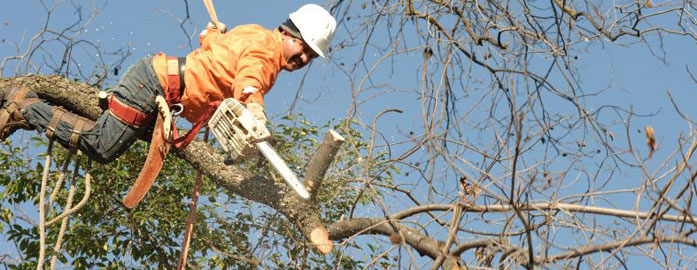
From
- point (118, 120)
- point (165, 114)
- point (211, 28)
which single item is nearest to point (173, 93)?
point (165, 114)

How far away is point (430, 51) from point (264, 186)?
1.15 m

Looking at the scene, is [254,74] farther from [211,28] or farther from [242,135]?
[211,28]

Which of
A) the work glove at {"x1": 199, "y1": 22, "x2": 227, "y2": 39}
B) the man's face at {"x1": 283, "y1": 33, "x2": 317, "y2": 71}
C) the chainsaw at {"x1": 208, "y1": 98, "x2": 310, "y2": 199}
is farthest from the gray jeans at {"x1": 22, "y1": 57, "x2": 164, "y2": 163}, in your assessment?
the man's face at {"x1": 283, "y1": 33, "x2": 317, "y2": 71}

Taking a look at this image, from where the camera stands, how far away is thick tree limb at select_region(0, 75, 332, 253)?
18.2 ft

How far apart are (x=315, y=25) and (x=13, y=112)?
5.67 feet

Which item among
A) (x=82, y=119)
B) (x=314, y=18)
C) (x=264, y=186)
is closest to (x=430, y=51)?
(x=314, y=18)

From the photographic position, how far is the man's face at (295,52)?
5.72 meters

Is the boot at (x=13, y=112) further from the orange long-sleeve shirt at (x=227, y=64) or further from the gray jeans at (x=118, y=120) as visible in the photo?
the orange long-sleeve shirt at (x=227, y=64)

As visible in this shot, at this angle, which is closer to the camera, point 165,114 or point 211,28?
point 165,114

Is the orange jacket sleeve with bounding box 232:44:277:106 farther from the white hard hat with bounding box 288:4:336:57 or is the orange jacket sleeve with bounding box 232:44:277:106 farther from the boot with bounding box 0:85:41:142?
the boot with bounding box 0:85:41:142

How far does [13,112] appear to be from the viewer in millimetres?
5801

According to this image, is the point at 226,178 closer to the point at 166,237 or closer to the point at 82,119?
the point at 82,119

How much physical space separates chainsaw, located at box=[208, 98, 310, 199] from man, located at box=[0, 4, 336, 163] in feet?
0.64

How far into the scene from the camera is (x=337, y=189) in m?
6.29
